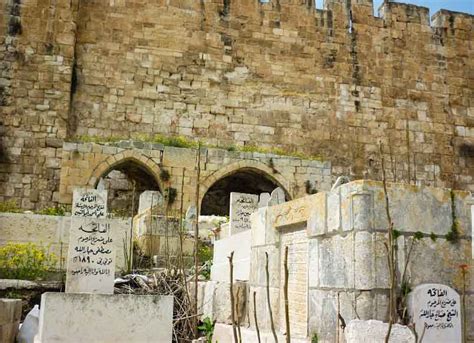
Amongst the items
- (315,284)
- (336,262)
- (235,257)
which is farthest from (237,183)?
(336,262)

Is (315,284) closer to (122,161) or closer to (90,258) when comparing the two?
(90,258)

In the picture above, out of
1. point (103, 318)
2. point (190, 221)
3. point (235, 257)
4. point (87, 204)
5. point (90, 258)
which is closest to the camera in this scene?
point (103, 318)

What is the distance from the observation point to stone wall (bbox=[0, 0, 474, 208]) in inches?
558

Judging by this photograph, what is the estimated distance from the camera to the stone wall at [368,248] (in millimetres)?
4270

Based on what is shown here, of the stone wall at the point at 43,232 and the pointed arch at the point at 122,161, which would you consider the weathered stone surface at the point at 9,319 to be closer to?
the stone wall at the point at 43,232

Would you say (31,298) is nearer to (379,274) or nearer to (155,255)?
(155,255)

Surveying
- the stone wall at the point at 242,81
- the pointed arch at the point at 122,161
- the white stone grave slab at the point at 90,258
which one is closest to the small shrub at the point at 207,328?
the white stone grave slab at the point at 90,258

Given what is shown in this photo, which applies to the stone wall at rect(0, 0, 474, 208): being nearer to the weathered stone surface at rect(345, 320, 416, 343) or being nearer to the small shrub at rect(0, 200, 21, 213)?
the small shrub at rect(0, 200, 21, 213)

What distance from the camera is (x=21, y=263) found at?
7.89 m

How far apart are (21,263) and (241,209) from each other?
125 inches

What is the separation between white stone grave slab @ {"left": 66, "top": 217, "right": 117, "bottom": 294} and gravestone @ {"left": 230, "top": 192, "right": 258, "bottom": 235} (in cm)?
262

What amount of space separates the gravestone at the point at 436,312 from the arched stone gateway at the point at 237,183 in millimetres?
9475

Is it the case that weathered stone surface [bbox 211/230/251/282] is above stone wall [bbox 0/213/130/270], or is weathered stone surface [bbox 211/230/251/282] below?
below

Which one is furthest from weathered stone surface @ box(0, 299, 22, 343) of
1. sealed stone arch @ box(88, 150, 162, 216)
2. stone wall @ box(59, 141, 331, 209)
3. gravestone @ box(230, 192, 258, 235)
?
stone wall @ box(59, 141, 331, 209)
